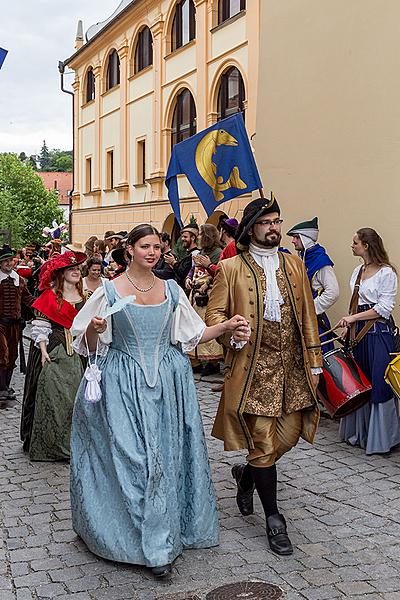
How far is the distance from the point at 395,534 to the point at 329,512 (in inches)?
19.8

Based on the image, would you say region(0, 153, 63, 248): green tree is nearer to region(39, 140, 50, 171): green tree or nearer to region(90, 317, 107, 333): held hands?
region(90, 317, 107, 333): held hands

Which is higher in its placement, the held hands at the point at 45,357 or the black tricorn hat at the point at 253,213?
the black tricorn hat at the point at 253,213

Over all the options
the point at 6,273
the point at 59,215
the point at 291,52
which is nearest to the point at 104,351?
the point at 6,273

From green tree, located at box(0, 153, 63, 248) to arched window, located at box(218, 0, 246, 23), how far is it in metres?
39.1

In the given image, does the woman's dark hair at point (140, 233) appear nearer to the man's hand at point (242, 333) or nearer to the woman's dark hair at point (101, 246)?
the man's hand at point (242, 333)

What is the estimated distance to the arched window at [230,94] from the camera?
16.8 meters

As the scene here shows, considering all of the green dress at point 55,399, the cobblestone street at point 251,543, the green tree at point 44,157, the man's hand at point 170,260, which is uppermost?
the green tree at point 44,157

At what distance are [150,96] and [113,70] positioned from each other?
4.07 meters

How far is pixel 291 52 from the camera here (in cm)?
845

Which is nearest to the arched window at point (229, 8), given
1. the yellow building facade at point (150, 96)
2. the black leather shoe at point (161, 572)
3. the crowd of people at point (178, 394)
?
the yellow building facade at point (150, 96)

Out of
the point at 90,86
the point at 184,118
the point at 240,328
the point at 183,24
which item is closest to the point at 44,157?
the point at 90,86

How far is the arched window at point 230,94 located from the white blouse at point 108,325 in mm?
12798

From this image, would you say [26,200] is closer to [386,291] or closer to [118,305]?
[386,291]

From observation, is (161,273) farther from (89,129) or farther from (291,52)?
(89,129)
